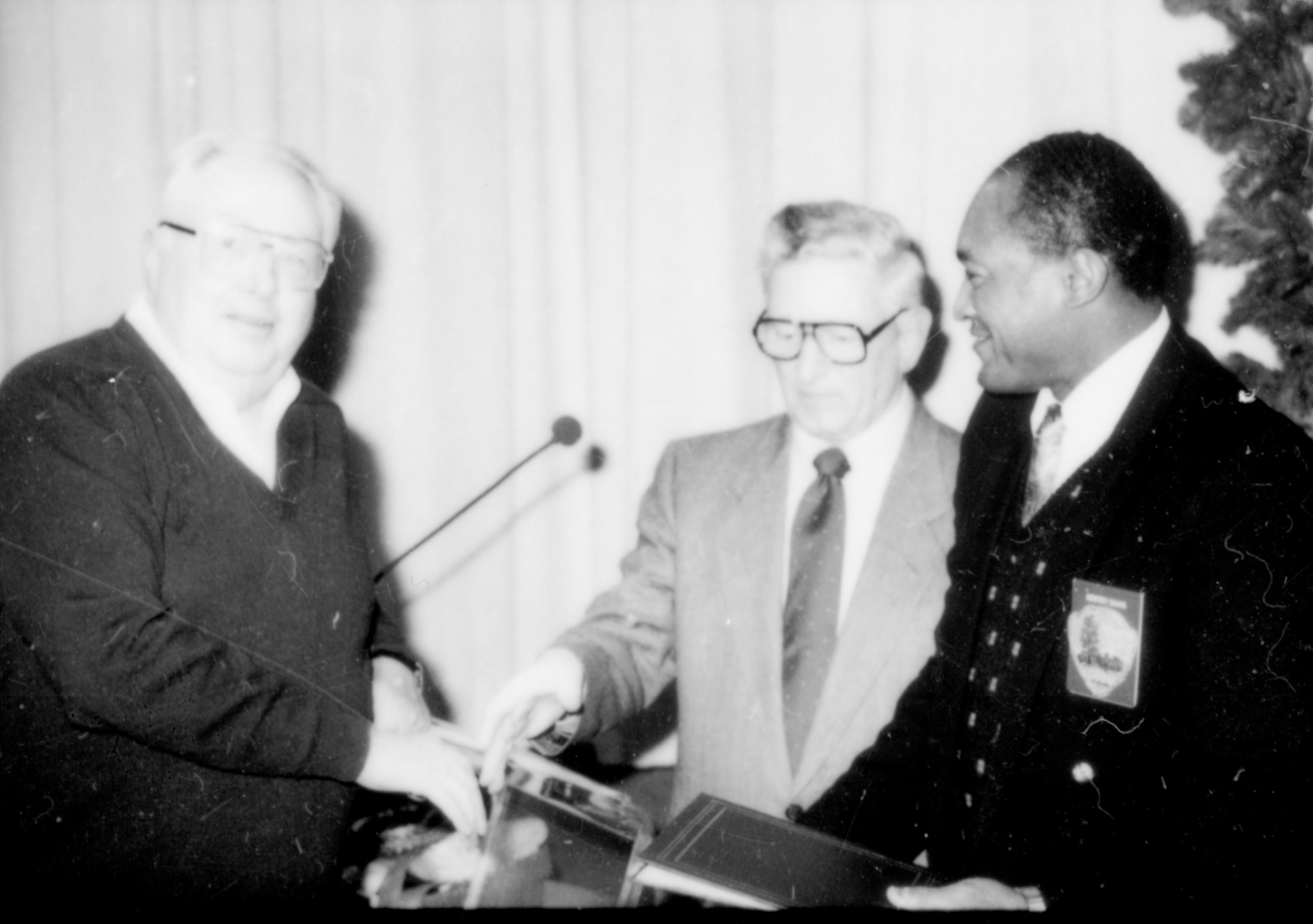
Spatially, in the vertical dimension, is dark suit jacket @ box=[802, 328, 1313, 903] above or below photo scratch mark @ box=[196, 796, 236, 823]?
above

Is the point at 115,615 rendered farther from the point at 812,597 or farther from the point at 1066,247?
the point at 1066,247

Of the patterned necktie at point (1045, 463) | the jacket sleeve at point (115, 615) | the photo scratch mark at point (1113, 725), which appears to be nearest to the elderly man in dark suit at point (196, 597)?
the jacket sleeve at point (115, 615)

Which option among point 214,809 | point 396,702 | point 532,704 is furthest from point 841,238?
point 214,809

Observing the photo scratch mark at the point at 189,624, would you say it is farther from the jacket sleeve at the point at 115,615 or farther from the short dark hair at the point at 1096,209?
the short dark hair at the point at 1096,209

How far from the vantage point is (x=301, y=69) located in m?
2.81

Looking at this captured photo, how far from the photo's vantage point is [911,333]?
1.86 meters

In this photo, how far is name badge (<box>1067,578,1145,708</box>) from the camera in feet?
4.06

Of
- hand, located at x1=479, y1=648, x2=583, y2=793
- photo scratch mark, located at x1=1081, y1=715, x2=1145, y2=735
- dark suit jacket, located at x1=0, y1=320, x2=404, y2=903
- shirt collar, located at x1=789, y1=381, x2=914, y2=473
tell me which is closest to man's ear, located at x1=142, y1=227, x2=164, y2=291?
dark suit jacket, located at x1=0, y1=320, x2=404, y2=903

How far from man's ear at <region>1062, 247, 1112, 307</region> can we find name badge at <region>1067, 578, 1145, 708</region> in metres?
0.48

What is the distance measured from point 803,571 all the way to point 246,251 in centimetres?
118

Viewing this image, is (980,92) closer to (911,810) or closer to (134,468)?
(911,810)

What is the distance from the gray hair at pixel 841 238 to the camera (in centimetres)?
178

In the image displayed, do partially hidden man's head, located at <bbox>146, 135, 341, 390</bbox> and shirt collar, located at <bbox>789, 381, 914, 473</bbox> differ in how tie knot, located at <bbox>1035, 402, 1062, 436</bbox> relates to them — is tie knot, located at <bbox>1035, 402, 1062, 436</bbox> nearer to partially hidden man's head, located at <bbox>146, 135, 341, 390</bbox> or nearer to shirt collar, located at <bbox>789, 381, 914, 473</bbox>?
shirt collar, located at <bbox>789, 381, 914, 473</bbox>

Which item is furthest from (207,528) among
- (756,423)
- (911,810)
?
(911,810)
